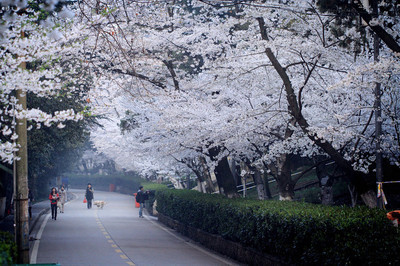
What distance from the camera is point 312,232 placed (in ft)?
33.8

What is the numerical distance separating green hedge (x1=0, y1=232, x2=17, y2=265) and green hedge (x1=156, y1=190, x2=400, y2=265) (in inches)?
209

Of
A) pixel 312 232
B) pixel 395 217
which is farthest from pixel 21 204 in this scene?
pixel 395 217

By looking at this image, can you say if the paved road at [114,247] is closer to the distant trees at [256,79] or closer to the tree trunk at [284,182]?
the tree trunk at [284,182]

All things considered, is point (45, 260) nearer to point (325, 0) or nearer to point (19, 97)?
point (19, 97)

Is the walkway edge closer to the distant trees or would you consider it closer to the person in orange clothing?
the distant trees

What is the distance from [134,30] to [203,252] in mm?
8258

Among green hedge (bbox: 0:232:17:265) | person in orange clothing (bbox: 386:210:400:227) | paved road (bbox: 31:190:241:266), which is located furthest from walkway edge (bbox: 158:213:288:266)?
green hedge (bbox: 0:232:17:265)

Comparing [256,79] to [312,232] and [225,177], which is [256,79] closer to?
[225,177]

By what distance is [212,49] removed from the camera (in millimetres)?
19094

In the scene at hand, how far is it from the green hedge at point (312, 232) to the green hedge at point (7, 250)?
5.30 metres

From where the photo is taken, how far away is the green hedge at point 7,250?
217 inches

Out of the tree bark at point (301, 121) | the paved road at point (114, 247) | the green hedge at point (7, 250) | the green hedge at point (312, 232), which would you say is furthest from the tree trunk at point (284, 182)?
the green hedge at point (7, 250)

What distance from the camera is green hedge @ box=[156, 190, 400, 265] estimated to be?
8203 millimetres

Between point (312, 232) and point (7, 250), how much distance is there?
20.0ft
